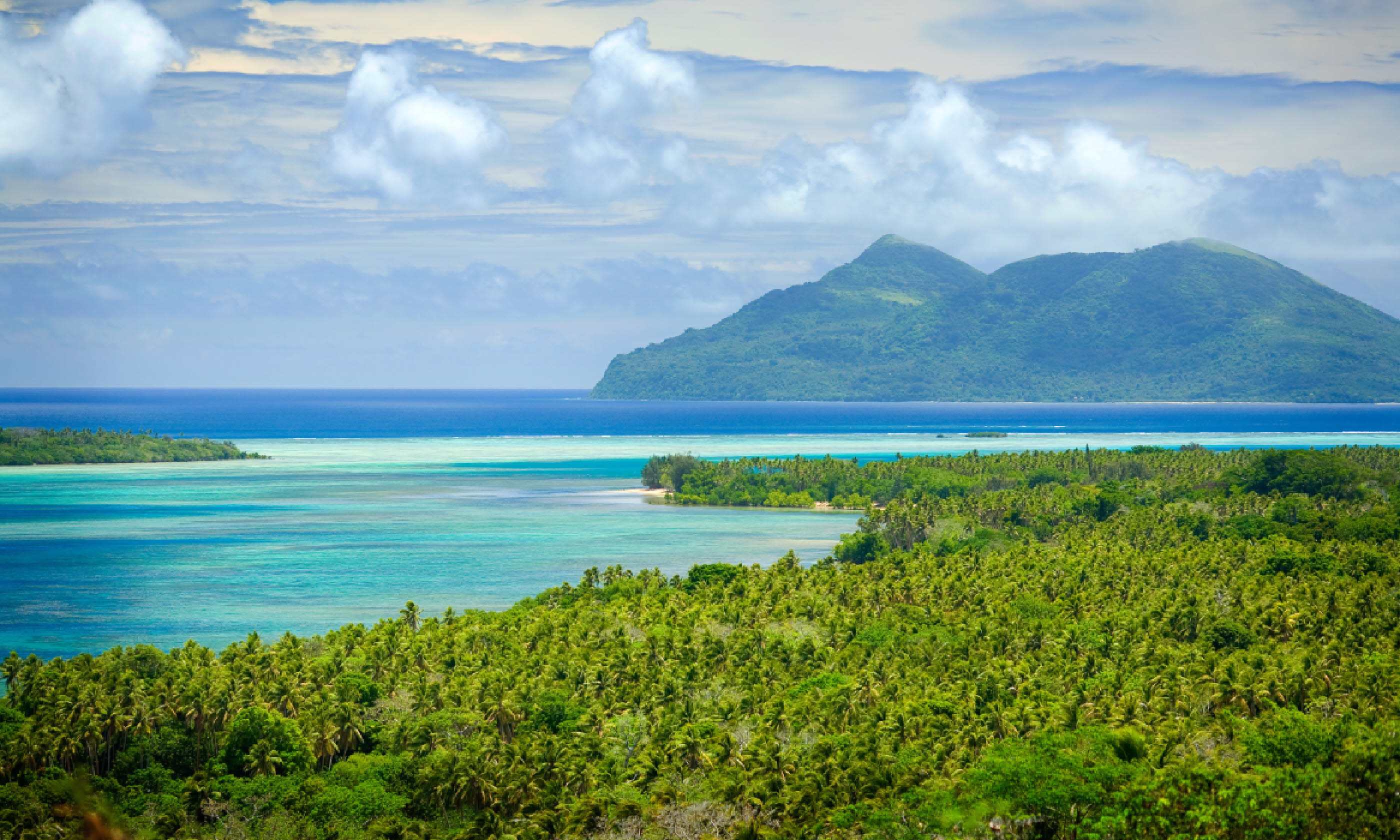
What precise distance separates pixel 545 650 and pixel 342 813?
1891cm

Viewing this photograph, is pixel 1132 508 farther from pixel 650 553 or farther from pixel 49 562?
pixel 49 562

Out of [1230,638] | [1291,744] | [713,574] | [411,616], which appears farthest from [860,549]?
[1291,744]

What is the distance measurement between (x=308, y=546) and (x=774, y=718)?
7380cm

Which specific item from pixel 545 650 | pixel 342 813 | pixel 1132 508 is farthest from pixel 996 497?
pixel 342 813

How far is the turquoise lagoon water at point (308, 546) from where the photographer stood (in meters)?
81.3

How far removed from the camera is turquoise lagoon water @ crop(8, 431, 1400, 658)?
267ft

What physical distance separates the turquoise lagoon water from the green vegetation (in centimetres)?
1723

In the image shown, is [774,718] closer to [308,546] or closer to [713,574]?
[713,574]

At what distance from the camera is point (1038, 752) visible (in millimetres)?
42531

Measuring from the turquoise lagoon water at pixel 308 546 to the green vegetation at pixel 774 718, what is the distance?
56.5 ft

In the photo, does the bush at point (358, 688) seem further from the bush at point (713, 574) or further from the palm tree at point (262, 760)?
the bush at point (713, 574)

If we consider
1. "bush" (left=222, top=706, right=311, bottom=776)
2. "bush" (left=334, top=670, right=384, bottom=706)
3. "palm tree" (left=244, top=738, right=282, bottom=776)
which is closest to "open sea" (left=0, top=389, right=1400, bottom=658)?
"bush" (left=334, top=670, right=384, bottom=706)

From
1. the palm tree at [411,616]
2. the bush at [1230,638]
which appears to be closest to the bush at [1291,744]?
the bush at [1230,638]

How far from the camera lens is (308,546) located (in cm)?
11106
